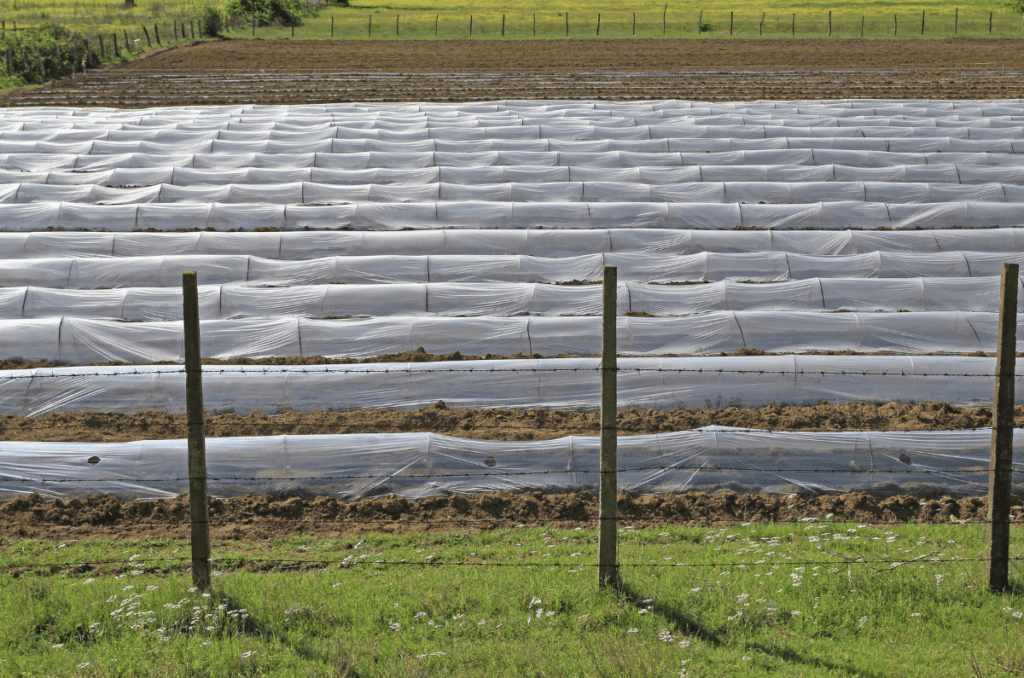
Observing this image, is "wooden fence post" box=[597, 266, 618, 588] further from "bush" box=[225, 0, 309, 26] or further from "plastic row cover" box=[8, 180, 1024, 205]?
"bush" box=[225, 0, 309, 26]

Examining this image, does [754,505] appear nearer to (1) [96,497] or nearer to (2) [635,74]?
(1) [96,497]

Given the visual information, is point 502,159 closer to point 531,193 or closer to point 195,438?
point 531,193

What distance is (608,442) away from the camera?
4.37 meters

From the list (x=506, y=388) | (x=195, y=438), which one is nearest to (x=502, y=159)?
(x=506, y=388)

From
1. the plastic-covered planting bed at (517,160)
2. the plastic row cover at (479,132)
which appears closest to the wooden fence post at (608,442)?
the plastic-covered planting bed at (517,160)

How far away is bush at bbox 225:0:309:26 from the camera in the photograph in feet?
124

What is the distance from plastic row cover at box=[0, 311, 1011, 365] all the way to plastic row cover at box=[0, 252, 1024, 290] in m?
1.58

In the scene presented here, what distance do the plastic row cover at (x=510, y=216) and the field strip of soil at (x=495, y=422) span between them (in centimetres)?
528

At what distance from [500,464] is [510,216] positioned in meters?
6.49

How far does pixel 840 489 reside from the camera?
6227mm

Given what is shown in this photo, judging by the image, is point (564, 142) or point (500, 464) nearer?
point (500, 464)

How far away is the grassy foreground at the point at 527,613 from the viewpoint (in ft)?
12.7

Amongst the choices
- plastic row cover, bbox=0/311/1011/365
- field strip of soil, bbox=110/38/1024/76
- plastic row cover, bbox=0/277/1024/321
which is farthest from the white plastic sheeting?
field strip of soil, bbox=110/38/1024/76

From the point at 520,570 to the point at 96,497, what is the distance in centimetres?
331
